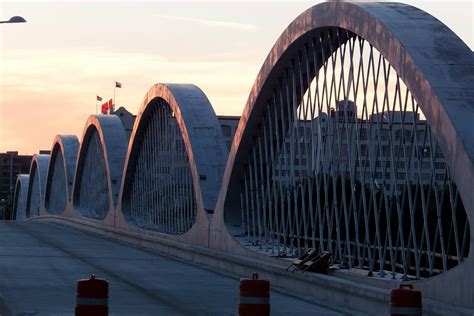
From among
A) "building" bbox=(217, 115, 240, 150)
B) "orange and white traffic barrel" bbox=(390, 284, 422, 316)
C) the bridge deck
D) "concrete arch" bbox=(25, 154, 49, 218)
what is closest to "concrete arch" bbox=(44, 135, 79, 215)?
"concrete arch" bbox=(25, 154, 49, 218)

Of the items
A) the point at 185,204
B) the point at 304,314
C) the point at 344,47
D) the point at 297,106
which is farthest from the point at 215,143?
the point at 304,314

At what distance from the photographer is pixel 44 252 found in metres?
38.3

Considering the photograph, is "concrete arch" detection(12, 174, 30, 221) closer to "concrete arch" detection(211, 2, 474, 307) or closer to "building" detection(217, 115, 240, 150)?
"building" detection(217, 115, 240, 150)

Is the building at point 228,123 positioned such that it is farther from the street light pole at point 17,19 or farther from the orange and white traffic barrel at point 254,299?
the orange and white traffic barrel at point 254,299

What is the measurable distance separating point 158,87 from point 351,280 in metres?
25.0

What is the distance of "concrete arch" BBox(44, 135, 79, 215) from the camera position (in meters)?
84.4

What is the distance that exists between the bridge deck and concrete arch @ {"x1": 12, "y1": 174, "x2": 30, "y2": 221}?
8452 centimetres

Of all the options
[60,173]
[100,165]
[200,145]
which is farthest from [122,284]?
[60,173]

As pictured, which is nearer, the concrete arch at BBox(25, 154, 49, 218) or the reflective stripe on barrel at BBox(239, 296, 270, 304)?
the reflective stripe on barrel at BBox(239, 296, 270, 304)

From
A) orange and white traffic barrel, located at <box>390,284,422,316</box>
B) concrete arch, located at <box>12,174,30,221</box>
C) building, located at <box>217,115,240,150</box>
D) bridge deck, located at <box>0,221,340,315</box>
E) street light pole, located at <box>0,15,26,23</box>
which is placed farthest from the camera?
building, located at <box>217,115,240,150</box>

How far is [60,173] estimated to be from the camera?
307 ft

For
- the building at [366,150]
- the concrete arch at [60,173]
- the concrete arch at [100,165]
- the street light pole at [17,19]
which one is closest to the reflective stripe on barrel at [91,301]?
the building at [366,150]

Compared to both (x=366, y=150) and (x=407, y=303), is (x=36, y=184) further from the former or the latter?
(x=407, y=303)

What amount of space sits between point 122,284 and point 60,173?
6894 centimetres
